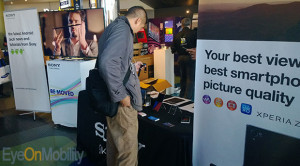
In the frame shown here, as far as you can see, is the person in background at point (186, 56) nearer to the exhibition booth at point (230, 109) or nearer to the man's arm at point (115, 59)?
the exhibition booth at point (230, 109)

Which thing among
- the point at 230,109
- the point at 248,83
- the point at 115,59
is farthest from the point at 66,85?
the point at 248,83

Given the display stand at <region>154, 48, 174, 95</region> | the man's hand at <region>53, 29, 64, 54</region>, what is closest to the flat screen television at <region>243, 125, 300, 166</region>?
the man's hand at <region>53, 29, 64, 54</region>

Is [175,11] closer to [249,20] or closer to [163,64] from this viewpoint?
[163,64]

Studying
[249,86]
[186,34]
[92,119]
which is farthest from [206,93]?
[186,34]

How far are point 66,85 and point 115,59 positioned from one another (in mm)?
1794

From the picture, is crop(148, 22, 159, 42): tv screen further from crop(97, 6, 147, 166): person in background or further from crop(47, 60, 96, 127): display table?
crop(97, 6, 147, 166): person in background

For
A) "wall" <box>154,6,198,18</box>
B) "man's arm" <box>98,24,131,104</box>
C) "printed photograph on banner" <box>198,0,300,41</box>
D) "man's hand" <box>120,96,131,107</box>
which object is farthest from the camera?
"wall" <box>154,6,198,18</box>

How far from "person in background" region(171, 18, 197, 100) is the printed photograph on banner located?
2218 millimetres

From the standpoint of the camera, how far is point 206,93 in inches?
48.5

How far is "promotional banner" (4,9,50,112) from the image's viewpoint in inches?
125

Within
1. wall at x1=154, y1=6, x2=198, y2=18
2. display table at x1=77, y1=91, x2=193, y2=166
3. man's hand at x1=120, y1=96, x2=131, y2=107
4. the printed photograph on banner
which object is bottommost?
display table at x1=77, y1=91, x2=193, y2=166

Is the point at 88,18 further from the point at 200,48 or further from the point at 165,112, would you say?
the point at 200,48

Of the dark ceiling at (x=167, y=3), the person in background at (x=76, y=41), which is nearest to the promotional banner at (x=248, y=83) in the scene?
the person in background at (x=76, y=41)

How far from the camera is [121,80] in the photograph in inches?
55.3
